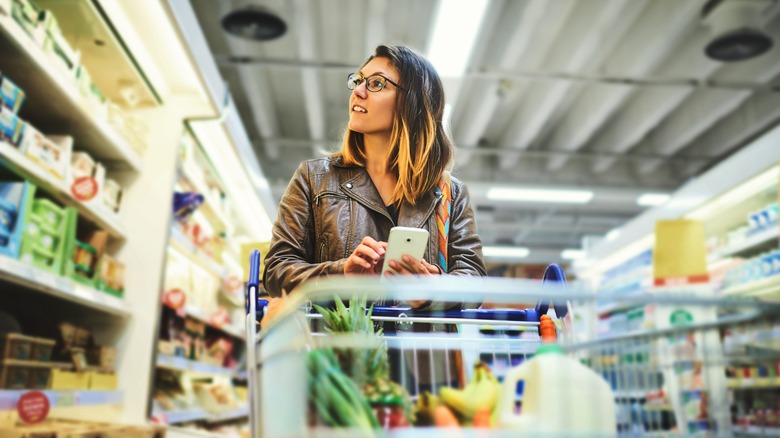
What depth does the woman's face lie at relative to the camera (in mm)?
1860

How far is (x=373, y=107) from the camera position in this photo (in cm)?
186

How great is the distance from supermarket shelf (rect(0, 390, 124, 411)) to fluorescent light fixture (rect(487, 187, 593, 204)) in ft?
23.6

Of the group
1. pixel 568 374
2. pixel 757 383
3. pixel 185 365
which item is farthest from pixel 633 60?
pixel 568 374

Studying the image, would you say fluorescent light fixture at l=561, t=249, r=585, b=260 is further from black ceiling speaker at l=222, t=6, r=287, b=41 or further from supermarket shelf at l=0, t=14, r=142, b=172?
supermarket shelf at l=0, t=14, r=142, b=172

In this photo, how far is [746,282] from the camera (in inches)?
193

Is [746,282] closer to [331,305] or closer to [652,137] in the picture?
[331,305]

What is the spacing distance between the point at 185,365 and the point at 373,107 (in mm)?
2974

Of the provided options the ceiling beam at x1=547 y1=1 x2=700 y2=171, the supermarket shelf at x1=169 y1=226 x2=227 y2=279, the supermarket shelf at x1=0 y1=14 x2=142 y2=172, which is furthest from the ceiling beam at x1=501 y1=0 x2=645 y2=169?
the supermarket shelf at x1=0 y1=14 x2=142 y2=172

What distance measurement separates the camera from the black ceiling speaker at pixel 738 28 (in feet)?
19.1

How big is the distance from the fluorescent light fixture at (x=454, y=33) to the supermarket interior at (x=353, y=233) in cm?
3

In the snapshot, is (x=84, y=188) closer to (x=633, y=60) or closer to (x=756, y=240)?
(x=756, y=240)

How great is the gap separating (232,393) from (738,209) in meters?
4.42

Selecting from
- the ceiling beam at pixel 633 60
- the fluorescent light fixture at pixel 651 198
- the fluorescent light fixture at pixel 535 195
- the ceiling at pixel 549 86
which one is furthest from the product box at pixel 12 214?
the fluorescent light fixture at pixel 651 198

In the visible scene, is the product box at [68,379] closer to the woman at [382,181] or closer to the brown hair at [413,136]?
the woman at [382,181]
